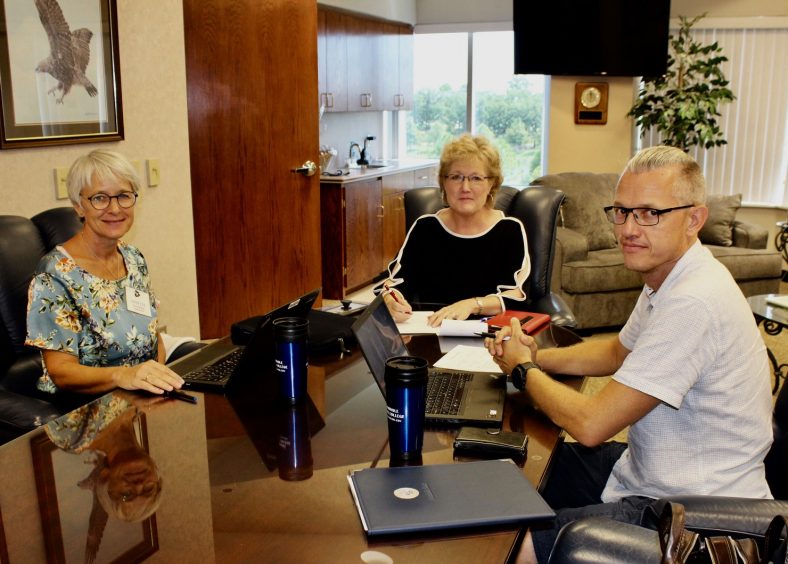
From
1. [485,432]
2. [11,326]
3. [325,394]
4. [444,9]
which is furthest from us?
[444,9]

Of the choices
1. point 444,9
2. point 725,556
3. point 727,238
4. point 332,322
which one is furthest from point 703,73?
point 725,556

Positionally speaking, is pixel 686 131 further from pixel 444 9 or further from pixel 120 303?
pixel 120 303

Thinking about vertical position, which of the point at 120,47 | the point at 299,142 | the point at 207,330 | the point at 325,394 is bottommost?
the point at 207,330

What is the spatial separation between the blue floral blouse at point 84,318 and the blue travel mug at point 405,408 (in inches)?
39.5

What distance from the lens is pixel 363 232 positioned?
602 centimetres

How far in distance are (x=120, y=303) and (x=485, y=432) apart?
3.82ft

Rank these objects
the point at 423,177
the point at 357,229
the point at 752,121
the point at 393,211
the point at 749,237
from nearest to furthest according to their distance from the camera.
Answer: the point at 749,237, the point at 357,229, the point at 393,211, the point at 752,121, the point at 423,177

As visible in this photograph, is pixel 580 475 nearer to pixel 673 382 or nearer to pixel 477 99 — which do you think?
pixel 673 382

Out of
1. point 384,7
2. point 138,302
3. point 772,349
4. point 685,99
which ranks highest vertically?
point 384,7

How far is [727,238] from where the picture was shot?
5621 mm

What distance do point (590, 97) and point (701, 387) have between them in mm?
5242

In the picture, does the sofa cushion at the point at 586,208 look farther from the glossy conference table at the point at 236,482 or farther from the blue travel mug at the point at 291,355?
the blue travel mug at the point at 291,355

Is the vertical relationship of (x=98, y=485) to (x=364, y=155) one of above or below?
below

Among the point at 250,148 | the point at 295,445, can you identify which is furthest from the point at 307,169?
the point at 295,445
